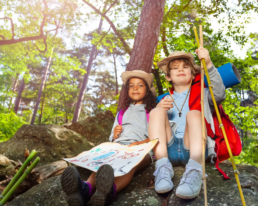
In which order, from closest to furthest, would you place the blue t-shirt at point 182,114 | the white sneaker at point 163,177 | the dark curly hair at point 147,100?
the white sneaker at point 163,177
the blue t-shirt at point 182,114
the dark curly hair at point 147,100

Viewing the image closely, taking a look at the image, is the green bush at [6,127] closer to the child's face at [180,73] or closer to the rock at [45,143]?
the rock at [45,143]

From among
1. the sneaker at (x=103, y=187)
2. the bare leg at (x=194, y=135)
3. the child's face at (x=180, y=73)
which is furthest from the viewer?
the child's face at (x=180, y=73)

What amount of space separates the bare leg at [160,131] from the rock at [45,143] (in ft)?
10.4

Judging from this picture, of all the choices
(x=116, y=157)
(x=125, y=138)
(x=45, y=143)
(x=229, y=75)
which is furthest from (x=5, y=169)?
(x=229, y=75)

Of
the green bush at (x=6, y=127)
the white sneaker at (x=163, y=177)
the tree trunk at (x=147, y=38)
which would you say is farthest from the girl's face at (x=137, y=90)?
the green bush at (x=6, y=127)

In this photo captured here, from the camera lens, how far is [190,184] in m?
1.40

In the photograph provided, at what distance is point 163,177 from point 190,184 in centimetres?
21

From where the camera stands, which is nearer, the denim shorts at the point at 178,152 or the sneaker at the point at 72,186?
the sneaker at the point at 72,186

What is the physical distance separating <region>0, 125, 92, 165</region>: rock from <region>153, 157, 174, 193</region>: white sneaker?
3.27 metres

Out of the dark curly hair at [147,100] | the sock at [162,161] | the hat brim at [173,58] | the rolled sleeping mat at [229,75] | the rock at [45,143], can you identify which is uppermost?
the hat brim at [173,58]

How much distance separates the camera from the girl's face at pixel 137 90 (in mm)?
2605

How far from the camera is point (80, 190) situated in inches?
56.7

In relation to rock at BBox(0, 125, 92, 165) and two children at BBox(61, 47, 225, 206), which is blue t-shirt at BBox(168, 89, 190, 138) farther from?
rock at BBox(0, 125, 92, 165)

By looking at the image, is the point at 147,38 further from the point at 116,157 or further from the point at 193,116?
the point at 116,157
